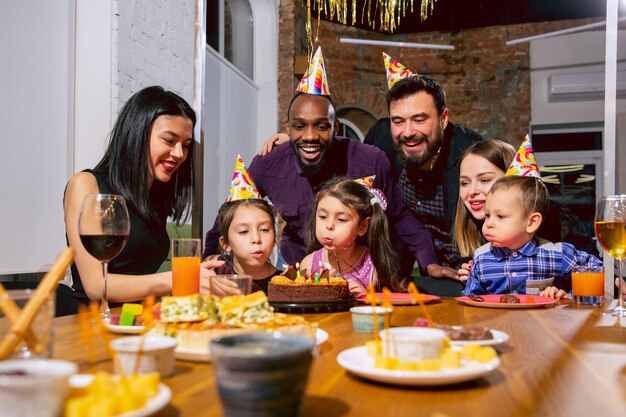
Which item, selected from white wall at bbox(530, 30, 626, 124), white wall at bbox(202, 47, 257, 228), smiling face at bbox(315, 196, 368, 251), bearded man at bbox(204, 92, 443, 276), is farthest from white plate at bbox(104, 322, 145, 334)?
white wall at bbox(530, 30, 626, 124)

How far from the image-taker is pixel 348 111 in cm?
781

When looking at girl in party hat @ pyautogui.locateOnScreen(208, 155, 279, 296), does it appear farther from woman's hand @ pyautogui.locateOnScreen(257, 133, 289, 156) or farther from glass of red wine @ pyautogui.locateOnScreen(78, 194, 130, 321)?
glass of red wine @ pyautogui.locateOnScreen(78, 194, 130, 321)

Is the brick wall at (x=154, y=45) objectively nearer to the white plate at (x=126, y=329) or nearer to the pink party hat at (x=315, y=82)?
the pink party hat at (x=315, y=82)

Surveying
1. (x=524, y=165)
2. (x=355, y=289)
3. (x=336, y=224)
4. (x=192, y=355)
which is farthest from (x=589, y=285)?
(x=192, y=355)

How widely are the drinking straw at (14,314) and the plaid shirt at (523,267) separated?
171 cm

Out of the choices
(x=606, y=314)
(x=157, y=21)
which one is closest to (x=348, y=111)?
(x=157, y=21)

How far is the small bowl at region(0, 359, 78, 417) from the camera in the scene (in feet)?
1.64

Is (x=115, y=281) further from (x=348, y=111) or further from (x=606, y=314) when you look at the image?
(x=348, y=111)

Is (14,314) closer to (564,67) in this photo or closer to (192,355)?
(192,355)

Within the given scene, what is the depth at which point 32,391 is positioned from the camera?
0.51 m

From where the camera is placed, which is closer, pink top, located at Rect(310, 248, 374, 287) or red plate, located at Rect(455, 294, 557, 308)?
red plate, located at Rect(455, 294, 557, 308)

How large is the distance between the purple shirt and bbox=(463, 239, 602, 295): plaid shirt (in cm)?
69

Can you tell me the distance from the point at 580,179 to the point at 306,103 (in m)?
6.13

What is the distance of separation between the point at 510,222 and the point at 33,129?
2.31 meters
